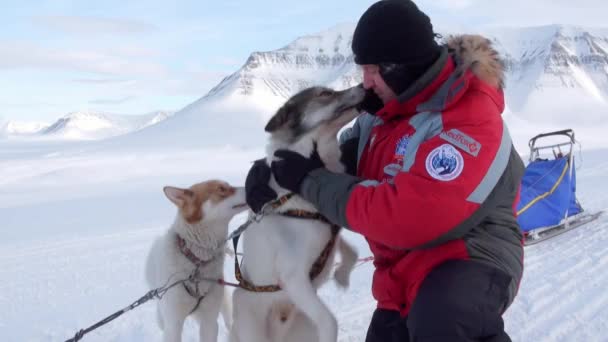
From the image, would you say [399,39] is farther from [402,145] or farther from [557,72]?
[557,72]

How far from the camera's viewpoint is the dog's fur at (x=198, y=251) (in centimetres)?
289

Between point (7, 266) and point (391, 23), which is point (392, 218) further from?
point (7, 266)

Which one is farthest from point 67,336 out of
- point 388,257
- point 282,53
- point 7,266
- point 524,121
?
point 282,53

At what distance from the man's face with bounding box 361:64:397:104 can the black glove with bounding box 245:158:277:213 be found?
59cm

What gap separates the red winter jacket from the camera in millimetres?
1957

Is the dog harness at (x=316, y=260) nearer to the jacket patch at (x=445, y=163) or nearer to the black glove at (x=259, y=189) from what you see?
the black glove at (x=259, y=189)

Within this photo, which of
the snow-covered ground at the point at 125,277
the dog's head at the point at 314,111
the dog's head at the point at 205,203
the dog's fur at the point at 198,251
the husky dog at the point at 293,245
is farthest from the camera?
the snow-covered ground at the point at 125,277

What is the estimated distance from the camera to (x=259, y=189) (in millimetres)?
2543

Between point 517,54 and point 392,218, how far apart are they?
263ft

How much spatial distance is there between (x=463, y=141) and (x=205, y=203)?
1.58 m

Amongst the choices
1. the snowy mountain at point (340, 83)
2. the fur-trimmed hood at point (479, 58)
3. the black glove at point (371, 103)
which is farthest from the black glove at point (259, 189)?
the snowy mountain at point (340, 83)

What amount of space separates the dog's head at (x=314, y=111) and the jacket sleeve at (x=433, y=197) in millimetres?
572

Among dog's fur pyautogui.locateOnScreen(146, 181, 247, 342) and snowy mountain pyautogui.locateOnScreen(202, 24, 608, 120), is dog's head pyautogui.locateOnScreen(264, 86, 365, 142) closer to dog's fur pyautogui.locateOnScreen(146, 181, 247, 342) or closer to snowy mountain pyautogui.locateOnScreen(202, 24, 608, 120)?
dog's fur pyautogui.locateOnScreen(146, 181, 247, 342)

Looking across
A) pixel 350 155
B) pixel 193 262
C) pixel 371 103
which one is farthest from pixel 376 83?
pixel 193 262
